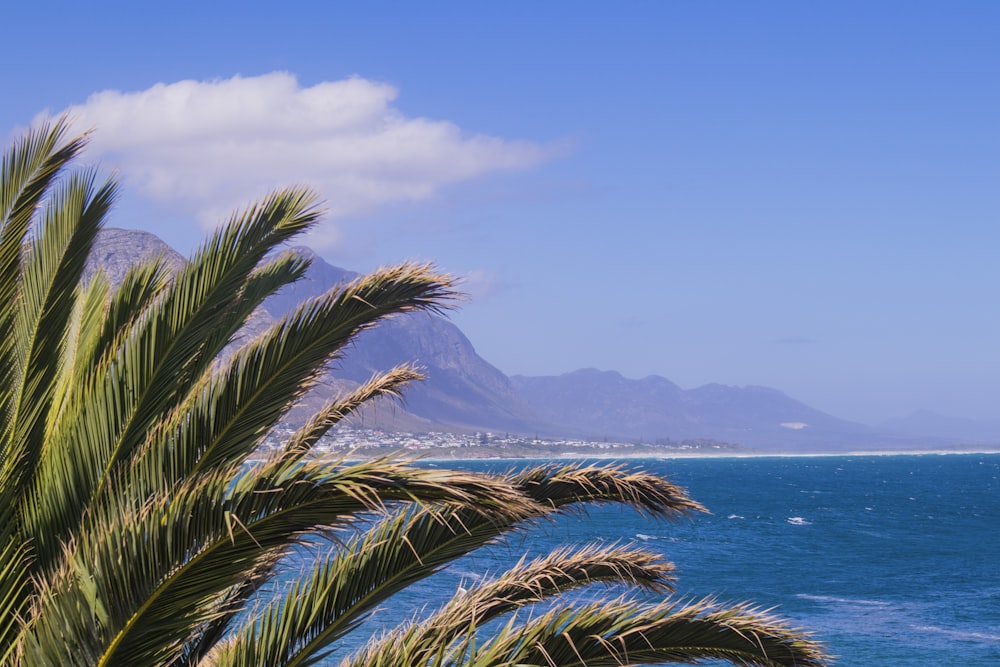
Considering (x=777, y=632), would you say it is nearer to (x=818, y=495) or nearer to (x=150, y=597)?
(x=150, y=597)

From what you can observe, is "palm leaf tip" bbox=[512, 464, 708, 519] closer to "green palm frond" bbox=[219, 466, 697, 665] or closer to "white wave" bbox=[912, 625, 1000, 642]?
"green palm frond" bbox=[219, 466, 697, 665]

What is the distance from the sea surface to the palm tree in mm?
1159

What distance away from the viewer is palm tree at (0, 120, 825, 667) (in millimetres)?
3654

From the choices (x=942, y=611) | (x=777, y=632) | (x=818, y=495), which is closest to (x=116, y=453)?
(x=777, y=632)

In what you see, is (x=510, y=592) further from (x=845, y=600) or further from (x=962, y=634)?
(x=845, y=600)

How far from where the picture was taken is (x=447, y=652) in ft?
15.8

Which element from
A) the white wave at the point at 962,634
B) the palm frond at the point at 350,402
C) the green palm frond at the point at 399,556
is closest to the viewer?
the green palm frond at the point at 399,556

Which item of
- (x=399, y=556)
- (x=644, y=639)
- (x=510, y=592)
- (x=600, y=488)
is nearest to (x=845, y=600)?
(x=510, y=592)

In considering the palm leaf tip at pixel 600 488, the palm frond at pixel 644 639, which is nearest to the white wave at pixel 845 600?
the palm frond at pixel 644 639

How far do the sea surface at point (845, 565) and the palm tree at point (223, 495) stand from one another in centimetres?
116

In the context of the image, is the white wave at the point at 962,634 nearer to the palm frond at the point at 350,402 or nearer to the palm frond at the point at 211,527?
the palm frond at the point at 350,402

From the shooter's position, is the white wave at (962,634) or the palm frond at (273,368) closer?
the palm frond at (273,368)

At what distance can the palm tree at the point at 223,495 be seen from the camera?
365 centimetres

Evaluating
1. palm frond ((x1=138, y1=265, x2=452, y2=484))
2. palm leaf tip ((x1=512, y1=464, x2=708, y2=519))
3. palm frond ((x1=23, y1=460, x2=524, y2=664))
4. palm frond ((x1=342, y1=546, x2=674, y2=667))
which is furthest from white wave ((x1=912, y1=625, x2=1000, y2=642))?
palm frond ((x1=23, y1=460, x2=524, y2=664))
